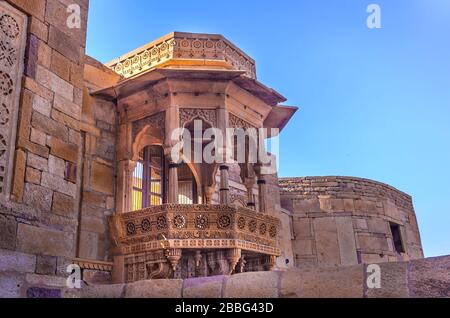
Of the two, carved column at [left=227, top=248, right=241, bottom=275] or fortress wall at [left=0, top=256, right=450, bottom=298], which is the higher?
carved column at [left=227, top=248, right=241, bottom=275]

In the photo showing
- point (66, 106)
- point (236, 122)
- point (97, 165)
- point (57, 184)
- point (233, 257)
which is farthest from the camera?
point (236, 122)

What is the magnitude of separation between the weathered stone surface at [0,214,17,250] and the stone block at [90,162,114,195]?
3633 mm

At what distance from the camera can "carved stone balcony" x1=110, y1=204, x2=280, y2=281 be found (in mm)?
6699

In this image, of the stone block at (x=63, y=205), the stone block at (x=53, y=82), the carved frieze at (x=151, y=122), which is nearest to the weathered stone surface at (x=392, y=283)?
the stone block at (x=63, y=205)

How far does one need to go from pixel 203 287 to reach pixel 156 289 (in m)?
0.35

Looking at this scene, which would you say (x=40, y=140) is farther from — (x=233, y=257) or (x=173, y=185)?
(x=233, y=257)

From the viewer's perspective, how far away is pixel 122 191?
7613 mm

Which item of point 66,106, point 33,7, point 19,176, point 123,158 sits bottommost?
point 19,176

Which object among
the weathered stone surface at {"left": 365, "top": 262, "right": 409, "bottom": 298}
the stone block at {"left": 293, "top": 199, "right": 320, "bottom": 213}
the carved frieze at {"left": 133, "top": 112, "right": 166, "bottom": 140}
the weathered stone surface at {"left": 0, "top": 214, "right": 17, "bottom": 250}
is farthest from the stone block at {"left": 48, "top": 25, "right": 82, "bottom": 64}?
the stone block at {"left": 293, "top": 199, "right": 320, "bottom": 213}

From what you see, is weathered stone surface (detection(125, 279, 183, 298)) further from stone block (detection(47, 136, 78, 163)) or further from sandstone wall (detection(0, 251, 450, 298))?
stone block (detection(47, 136, 78, 163))

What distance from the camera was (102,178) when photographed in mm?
7500

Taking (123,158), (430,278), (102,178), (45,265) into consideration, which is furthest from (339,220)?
(430,278)
